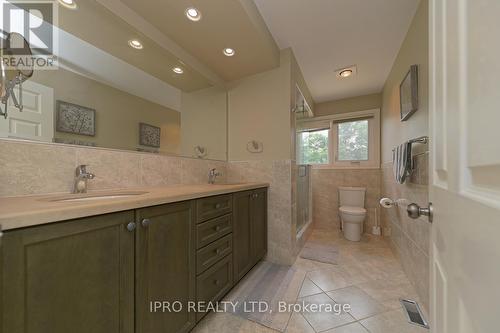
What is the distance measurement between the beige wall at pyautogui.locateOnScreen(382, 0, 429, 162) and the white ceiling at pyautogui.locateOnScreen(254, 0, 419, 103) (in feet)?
0.39

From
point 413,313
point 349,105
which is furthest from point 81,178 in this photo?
point 349,105

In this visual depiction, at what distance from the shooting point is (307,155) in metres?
3.46

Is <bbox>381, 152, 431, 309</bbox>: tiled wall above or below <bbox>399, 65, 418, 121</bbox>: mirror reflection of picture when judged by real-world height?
below

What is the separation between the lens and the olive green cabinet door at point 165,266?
816mm

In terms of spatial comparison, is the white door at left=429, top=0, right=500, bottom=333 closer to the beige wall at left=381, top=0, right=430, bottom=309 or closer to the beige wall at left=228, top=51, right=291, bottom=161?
the beige wall at left=381, top=0, right=430, bottom=309

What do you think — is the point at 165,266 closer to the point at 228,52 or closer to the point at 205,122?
the point at 205,122

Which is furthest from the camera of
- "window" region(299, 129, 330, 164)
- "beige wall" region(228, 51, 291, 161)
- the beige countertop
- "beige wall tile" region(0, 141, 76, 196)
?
"window" region(299, 129, 330, 164)

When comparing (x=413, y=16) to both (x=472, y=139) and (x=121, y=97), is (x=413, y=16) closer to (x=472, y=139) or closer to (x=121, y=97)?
(x=472, y=139)

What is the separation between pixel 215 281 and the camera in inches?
50.3

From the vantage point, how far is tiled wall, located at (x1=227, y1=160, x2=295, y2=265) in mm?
2021

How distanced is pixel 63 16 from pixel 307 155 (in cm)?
327

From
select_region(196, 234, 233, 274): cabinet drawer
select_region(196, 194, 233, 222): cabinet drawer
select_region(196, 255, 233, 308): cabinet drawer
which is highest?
select_region(196, 194, 233, 222): cabinet drawer
